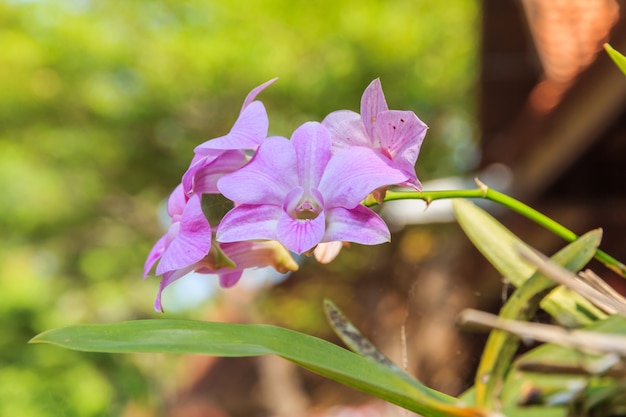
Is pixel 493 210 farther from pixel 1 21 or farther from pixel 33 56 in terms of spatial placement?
pixel 1 21

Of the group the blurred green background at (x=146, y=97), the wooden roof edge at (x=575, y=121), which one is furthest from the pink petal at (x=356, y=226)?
the blurred green background at (x=146, y=97)

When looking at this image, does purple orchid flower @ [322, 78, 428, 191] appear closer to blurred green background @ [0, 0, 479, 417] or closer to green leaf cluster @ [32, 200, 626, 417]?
green leaf cluster @ [32, 200, 626, 417]

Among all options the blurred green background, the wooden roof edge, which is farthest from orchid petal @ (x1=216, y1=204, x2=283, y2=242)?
the blurred green background

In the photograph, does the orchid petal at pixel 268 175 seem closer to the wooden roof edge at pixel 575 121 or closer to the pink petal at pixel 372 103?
the pink petal at pixel 372 103

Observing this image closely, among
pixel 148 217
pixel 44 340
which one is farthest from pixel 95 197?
pixel 44 340

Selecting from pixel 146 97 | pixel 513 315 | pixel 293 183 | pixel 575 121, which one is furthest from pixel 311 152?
pixel 146 97

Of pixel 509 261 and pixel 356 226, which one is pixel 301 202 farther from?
pixel 509 261
